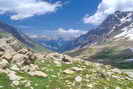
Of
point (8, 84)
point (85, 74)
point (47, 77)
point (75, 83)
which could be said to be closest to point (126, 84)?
point (85, 74)

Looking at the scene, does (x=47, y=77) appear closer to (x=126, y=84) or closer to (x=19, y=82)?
(x=19, y=82)

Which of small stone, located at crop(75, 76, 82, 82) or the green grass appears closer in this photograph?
the green grass

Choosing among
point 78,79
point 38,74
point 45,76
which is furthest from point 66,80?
point 38,74

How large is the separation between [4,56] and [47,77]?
786 cm

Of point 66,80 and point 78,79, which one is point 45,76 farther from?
point 78,79

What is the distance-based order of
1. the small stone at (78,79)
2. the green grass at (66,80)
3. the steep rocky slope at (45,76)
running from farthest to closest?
the small stone at (78,79), the green grass at (66,80), the steep rocky slope at (45,76)

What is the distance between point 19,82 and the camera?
30.8m

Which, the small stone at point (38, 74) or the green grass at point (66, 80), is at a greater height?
the small stone at point (38, 74)

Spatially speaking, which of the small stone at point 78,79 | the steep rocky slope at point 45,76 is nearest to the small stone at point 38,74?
the steep rocky slope at point 45,76

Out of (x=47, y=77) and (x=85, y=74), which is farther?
(x=85, y=74)

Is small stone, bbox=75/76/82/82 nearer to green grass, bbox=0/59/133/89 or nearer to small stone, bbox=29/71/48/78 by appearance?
green grass, bbox=0/59/133/89

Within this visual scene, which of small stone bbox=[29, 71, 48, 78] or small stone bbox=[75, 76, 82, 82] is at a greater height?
small stone bbox=[29, 71, 48, 78]

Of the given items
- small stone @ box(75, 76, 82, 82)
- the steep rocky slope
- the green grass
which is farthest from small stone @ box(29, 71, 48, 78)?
small stone @ box(75, 76, 82, 82)

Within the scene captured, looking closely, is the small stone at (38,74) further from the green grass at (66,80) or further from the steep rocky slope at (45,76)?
the green grass at (66,80)
